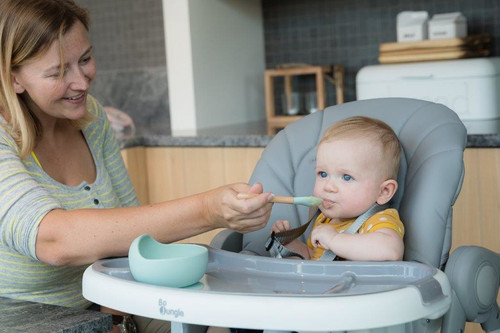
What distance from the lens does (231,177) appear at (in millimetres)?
2779

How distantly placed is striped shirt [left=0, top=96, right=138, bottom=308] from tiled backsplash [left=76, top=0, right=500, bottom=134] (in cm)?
127

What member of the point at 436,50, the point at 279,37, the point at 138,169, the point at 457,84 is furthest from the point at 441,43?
the point at 138,169

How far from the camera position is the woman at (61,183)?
1441 millimetres

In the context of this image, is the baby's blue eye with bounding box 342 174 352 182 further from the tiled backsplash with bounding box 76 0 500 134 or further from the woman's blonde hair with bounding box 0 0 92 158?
the tiled backsplash with bounding box 76 0 500 134

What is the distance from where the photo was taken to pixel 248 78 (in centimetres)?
351

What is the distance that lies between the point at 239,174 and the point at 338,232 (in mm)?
1256

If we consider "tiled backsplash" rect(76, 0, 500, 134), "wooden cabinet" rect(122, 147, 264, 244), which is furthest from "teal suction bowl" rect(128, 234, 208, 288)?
"tiled backsplash" rect(76, 0, 500, 134)

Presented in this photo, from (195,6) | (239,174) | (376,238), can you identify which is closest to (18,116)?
(376,238)

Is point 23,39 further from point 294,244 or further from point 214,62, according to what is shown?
point 214,62

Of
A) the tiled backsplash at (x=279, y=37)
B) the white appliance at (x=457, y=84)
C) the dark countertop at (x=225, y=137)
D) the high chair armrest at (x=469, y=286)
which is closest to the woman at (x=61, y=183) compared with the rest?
the high chair armrest at (x=469, y=286)

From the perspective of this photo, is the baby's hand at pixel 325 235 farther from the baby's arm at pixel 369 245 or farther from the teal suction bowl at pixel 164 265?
the teal suction bowl at pixel 164 265

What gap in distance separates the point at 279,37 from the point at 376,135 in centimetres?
210

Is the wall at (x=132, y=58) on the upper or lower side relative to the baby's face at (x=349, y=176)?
upper

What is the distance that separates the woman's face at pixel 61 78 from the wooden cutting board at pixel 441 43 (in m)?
1.41
